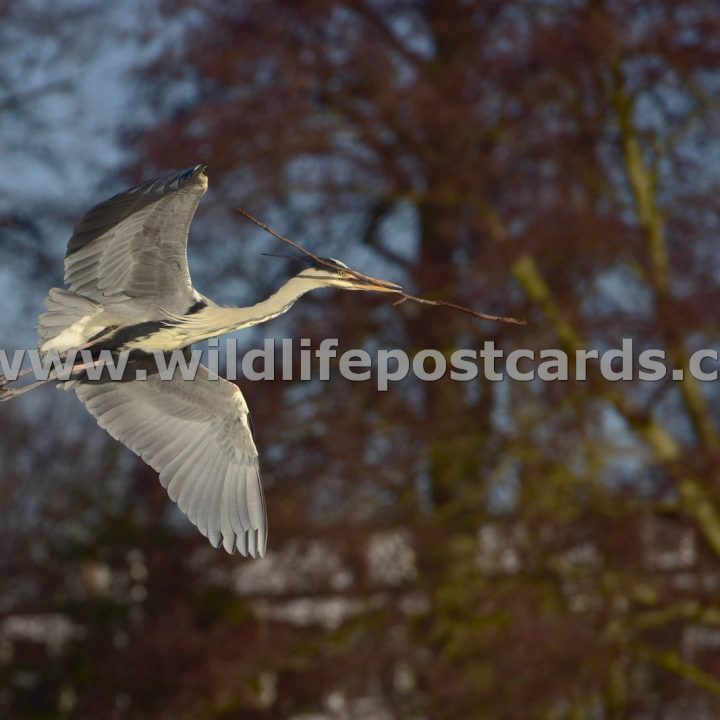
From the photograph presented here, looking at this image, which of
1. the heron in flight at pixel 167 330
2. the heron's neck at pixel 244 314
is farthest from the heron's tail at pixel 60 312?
the heron's neck at pixel 244 314

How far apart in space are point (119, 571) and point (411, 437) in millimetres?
2622

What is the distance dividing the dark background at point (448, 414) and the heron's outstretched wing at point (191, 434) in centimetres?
476

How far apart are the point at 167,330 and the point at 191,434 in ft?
1.88

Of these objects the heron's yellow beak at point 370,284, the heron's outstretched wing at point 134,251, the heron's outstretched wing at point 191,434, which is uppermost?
the heron's outstretched wing at point 134,251

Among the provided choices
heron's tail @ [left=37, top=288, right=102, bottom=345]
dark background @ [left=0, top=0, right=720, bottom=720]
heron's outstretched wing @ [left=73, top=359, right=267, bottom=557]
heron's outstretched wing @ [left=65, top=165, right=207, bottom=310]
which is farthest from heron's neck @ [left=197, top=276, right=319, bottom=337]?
dark background @ [left=0, top=0, right=720, bottom=720]

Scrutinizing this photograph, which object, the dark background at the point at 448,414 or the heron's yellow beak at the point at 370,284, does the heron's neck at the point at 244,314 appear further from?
the dark background at the point at 448,414

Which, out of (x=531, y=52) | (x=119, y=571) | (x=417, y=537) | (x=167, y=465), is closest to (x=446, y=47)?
(x=531, y=52)

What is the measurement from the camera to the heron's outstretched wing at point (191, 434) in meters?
5.35

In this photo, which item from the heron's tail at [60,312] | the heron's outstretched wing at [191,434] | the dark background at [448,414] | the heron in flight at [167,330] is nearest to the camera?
the heron's tail at [60,312]

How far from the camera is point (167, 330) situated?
5.10 metres

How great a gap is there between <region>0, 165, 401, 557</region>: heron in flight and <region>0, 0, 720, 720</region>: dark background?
4768mm

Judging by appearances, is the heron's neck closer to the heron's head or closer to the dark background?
the heron's head

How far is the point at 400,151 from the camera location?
36.7 feet

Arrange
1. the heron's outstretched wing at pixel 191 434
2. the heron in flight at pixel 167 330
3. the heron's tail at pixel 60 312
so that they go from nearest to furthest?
1. the heron's tail at pixel 60 312
2. the heron in flight at pixel 167 330
3. the heron's outstretched wing at pixel 191 434
